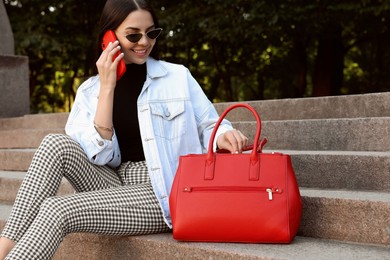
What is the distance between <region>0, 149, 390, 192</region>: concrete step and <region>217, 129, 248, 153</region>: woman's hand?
821 millimetres

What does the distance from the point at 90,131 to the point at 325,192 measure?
52.1 inches

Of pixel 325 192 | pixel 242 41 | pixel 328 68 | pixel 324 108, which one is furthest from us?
pixel 328 68

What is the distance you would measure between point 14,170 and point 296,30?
21.9 ft

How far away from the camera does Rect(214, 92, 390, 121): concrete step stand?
181 inches

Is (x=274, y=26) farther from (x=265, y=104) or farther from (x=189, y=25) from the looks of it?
(x=265, y=104)

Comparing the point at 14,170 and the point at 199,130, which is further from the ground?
the point at 199,130

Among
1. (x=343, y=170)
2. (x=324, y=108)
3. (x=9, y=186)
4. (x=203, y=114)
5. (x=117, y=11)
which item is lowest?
(x=9, y=186)

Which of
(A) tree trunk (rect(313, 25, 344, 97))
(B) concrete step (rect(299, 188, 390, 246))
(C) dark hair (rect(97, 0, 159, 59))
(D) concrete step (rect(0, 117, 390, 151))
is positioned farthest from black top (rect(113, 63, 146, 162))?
A: (A) tree trunk (rect(313, 25, 344, 97))

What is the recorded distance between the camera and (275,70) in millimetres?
16625

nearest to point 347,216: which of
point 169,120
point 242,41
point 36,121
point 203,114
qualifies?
point 203,114

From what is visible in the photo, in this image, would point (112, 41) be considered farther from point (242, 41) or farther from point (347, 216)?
point (242, 41)

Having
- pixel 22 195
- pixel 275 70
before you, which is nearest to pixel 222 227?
pixel 22 195

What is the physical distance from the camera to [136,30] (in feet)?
11.0

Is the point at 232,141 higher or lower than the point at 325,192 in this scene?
higher
